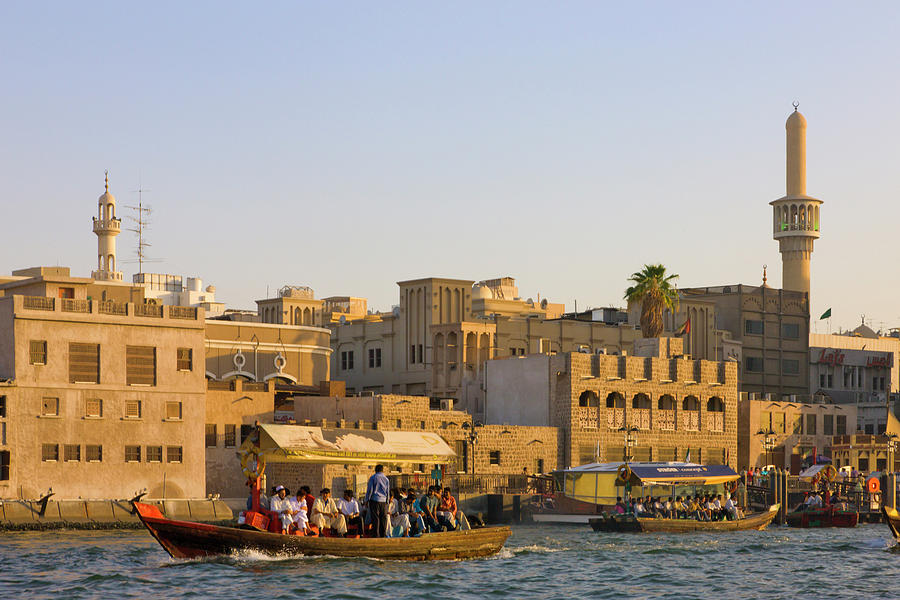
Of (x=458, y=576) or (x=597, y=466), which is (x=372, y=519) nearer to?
(x=458, y=576)

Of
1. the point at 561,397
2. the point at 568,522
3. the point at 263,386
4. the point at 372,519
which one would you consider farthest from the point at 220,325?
the point at 372,519

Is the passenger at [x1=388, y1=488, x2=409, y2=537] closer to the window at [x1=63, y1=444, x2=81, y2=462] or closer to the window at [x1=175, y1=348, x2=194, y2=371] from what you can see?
the window at [x1=63, y1=444, x2=81, y2=462]

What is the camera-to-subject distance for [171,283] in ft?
395

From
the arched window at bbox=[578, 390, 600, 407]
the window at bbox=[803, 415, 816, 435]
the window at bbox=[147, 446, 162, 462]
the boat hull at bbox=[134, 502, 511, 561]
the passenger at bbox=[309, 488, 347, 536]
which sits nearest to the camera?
the boat hull at bbox=[134, 502, 511, 561]

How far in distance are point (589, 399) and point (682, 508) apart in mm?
16123

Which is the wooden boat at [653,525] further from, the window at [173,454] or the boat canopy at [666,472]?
the window at [173,454]

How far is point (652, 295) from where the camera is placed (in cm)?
8769

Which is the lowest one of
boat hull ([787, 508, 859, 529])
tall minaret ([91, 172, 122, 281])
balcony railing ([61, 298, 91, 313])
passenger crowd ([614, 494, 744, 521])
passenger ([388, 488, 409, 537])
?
boat hull ([787, 508, 859, 529])

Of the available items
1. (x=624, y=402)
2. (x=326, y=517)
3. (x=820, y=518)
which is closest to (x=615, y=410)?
(x=624, y=402)

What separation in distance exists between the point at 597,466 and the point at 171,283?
61801 millimetres

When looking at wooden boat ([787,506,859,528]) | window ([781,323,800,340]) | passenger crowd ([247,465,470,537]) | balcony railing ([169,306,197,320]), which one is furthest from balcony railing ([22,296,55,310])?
window ([781,323,800,340])

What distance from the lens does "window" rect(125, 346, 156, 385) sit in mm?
63469

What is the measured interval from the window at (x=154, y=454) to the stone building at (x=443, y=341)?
73.1ft

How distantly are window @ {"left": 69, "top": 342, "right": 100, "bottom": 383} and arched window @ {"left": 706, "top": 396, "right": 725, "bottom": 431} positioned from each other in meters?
35.9
